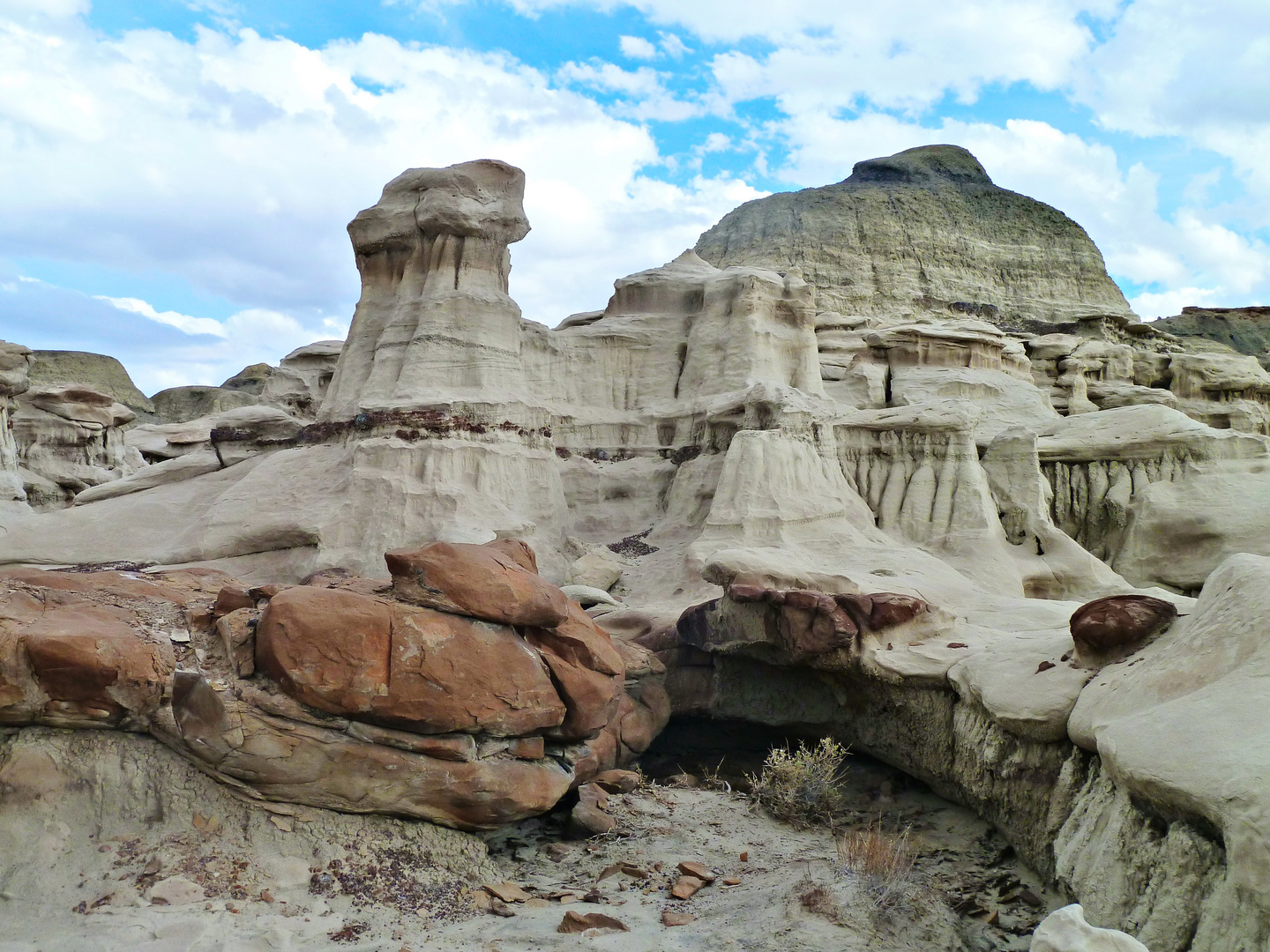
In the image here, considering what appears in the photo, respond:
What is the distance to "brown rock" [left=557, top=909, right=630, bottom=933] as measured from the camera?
718cm

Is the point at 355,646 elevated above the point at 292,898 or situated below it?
above

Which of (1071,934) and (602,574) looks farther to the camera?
(602,574)

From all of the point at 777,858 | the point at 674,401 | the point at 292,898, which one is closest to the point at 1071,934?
the point at 777,858

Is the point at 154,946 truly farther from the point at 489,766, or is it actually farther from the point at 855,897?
the point at 855,897

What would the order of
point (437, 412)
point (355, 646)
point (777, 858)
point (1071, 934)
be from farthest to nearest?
point (437, 412) < point (777, 858) < point (355, 646) < point (1071, 934)

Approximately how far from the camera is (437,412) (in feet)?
62.1

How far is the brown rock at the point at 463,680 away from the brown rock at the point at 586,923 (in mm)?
1848

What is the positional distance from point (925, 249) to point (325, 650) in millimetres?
53720

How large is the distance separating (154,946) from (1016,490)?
17.6m

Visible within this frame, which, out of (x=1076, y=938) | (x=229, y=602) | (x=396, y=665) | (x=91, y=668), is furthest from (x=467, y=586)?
(x=1076, y=938)

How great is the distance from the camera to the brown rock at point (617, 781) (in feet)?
35.1

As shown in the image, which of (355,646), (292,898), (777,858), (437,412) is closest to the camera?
(292,898)

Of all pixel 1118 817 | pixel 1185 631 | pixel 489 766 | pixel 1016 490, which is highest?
pixel 1016 490

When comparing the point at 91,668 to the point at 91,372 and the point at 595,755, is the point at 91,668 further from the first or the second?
the point at 91,372
